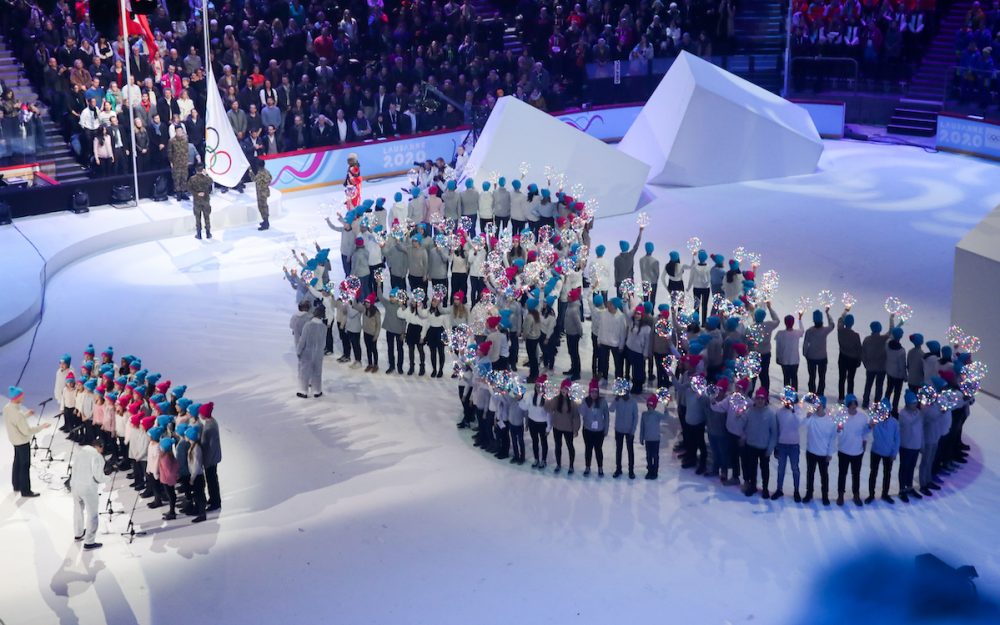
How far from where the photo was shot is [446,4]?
33688 millimetres

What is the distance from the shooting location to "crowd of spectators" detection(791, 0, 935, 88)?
33938mm

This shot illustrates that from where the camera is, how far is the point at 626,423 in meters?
14.3

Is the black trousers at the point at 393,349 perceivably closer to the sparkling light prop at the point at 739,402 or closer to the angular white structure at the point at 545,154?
the sparkling light prop at the point at 739,402

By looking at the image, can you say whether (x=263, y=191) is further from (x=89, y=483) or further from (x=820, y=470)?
(x=820, y=470)

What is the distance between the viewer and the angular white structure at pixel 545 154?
25016 millimetres

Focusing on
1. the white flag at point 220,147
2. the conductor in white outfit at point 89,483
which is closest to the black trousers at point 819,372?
the conductor in white outfit at point 89,483

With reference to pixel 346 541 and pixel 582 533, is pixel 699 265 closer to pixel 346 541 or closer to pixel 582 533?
pixel 582 533

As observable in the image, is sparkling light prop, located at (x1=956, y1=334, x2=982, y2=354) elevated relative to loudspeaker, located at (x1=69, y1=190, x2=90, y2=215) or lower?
lower

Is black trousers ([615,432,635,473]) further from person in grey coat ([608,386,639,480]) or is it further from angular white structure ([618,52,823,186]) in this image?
angular white structure ([618,52,823,186])

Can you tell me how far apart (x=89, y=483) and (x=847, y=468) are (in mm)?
8242

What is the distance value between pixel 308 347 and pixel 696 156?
14.5 m

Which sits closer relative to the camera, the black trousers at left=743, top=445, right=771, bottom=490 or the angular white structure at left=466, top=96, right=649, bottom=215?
the black trousers at left=743, top=445, right=771, bottom=490

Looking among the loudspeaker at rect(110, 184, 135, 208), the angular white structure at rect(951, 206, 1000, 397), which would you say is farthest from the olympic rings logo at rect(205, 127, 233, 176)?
the angular white structure at rect(951, 206, 1000, 397)

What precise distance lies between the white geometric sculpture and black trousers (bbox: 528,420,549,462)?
6.70 meters
